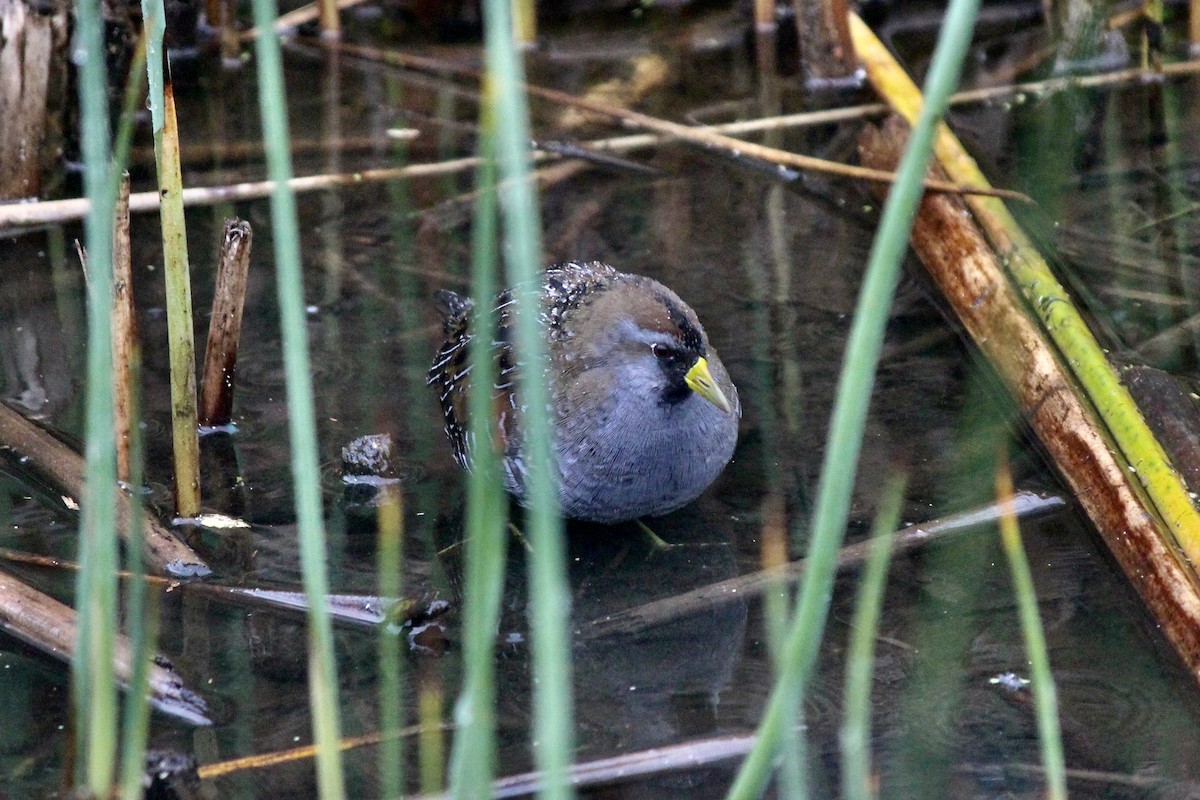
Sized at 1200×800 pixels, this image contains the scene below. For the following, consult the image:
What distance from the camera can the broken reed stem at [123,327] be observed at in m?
3.44

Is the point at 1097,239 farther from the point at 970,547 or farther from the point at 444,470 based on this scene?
the point at 444,470

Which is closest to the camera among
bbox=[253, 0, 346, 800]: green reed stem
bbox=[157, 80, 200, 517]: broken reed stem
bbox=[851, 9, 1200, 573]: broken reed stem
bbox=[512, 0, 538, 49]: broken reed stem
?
bbox=[253, 0, 346, 800]: green reed stem

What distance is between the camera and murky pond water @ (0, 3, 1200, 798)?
320 centimetres

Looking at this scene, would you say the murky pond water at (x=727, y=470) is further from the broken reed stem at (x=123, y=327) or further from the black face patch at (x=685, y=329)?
the black face patch at (x=685, y=329)

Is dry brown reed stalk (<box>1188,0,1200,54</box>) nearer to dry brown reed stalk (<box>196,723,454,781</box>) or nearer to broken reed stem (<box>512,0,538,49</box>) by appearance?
broken reed stem (<box>512,0,538,49</box>)

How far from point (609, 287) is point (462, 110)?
2.84 metres

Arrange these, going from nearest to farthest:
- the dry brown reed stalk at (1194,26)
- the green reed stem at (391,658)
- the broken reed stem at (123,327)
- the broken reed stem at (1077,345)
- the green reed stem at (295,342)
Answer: the green reed stem at (295,342) < the green reed stem at (391,658) < the broken reed stem at (123,327) < the broken reed stem at (1077,345) < the dry brown reed stalk at (1194,26)

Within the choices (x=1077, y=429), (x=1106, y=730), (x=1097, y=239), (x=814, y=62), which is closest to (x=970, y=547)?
(x=1077, y=429)

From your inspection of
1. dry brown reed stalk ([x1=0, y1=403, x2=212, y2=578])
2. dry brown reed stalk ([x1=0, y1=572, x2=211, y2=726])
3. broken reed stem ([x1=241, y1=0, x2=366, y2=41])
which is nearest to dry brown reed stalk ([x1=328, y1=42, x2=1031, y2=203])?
broken reed stem ([x1=241, y1=0, x2=366, y2=41])

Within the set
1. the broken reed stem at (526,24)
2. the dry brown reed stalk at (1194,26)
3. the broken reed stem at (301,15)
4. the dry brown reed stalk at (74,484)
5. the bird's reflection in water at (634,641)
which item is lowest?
the bird's reflection in water at (634,641)

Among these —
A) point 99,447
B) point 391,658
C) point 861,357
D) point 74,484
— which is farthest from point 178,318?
point 861,357

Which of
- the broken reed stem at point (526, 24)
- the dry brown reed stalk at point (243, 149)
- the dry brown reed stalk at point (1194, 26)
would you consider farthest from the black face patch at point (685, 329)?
the dry brown reed stalk at point (1194, 26)

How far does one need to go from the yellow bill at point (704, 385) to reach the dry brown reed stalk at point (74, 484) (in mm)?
1335

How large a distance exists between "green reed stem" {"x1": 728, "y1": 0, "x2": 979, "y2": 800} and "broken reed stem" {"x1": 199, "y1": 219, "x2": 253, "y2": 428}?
8.73 feet
